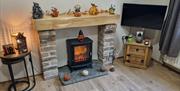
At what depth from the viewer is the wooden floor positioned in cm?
242

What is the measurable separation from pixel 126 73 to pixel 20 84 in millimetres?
1779

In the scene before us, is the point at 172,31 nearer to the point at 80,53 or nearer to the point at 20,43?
the point at 80,53

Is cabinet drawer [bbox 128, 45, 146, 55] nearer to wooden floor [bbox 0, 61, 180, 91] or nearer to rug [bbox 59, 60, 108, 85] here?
wooden floor [bbox 0, 61, 180, 91]

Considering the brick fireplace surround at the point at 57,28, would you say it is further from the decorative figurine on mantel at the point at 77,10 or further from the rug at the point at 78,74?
the rug at the point at 78,74

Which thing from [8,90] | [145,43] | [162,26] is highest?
[162,26]

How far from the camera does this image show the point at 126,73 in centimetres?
284

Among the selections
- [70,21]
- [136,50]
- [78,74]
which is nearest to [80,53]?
[78,74]

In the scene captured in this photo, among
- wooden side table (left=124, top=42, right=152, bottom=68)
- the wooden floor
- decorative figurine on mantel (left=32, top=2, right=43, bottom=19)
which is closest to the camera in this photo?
decorative figurine on mantel (left=32, top=2, right=43, bottom=19)

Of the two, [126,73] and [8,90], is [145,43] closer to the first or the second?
[126,73]

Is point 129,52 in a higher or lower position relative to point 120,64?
higher

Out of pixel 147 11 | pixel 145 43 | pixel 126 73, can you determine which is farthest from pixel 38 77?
pixel 147 11

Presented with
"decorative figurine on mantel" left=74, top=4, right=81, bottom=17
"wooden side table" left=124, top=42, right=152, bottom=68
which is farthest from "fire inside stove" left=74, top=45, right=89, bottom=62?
"wooden side table" left=124, top=42, right=152, bottom=68

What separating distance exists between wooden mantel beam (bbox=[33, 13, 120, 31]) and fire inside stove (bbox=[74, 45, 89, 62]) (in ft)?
1.38

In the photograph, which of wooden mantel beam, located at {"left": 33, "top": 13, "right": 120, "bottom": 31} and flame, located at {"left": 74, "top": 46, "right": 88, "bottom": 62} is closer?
wooden mantel beam, located at {"left": 33, "top": 13, "right": 120, "bottom": 31}
